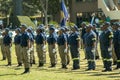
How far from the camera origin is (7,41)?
26859mm

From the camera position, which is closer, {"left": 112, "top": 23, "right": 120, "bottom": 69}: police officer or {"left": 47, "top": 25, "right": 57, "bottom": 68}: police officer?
{"left": 112, "top": 23, "right": 120, "bottom": 69}: police officer

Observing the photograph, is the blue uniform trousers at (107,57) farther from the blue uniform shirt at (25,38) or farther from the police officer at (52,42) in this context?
the police officer at (52,42)

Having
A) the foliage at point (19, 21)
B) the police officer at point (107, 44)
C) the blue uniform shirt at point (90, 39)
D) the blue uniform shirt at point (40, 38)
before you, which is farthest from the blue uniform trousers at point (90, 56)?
the foliage at point (19, 21)

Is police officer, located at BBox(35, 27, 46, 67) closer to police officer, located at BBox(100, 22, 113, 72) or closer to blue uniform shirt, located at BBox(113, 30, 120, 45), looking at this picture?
blue uniform shirt, located at BBox(113, 30, 120, 45)

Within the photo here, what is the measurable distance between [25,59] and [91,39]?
3.09 m

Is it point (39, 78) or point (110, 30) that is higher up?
point (110, 30)

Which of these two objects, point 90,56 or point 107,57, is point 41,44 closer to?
point 90,56

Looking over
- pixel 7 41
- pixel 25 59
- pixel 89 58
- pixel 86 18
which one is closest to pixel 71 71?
Answer: pixel 89 58

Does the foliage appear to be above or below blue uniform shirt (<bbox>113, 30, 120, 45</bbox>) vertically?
above

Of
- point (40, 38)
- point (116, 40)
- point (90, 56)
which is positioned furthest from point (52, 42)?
point (116, 40)

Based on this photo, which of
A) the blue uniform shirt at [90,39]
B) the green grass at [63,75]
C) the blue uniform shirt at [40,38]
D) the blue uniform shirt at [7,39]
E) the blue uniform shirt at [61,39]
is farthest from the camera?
the blue uniform shirt at [7,39]

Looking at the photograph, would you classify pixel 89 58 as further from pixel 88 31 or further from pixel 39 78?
pixel 39 78

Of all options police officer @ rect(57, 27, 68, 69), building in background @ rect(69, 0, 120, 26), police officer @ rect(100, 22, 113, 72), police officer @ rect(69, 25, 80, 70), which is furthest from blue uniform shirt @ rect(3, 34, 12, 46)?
building in background @ rect(69, 0, 120, 26)

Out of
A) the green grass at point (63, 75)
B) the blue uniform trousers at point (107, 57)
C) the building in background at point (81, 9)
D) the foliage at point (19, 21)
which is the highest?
the building in background at point (81, 9)
